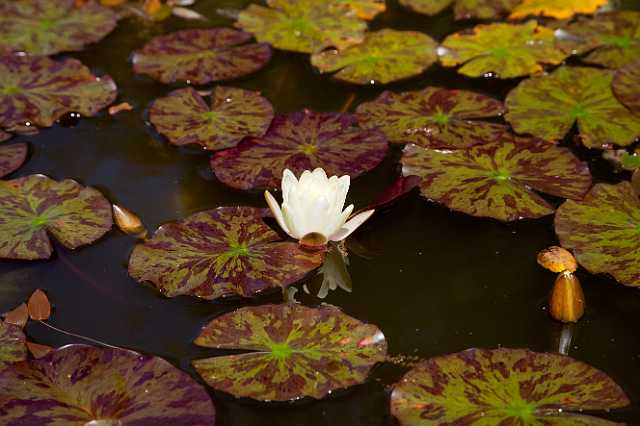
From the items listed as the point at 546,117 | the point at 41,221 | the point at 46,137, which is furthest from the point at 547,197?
the point at 46,137

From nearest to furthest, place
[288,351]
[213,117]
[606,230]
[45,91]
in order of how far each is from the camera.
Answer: [288,351] < [606,230] < [213,117] < [45,91]

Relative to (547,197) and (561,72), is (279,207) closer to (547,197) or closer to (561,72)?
(547,197)

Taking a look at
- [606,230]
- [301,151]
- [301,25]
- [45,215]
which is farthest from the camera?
[301,25]

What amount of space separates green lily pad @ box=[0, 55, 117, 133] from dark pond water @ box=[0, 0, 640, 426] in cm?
10

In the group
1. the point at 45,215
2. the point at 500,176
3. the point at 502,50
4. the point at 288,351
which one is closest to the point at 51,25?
the point at 45,215

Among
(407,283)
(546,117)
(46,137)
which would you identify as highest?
(546,117)

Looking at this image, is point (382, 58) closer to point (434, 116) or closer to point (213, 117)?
point (434, 116)

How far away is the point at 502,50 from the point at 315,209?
5.06 ft

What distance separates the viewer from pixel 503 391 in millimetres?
2047

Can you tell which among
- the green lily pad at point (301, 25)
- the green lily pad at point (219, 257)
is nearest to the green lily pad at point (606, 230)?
the green lily pad at point (219, 257)

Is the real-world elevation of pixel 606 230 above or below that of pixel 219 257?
above

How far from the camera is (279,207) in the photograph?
2.64m

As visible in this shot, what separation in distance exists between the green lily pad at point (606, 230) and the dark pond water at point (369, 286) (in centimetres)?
6

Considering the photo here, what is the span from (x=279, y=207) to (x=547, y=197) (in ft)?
2.92
